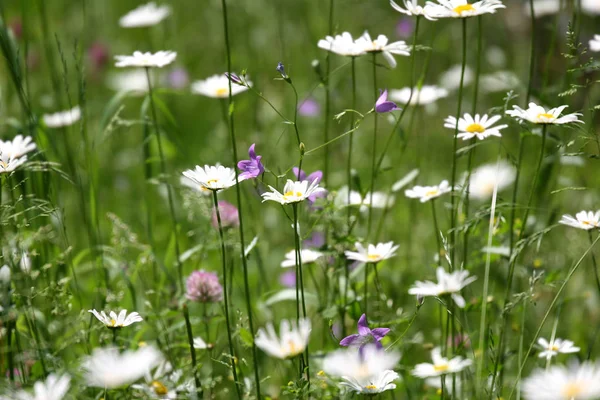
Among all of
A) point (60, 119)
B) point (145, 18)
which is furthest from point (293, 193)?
point (145, 18)

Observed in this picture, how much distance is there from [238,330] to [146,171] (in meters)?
0.72

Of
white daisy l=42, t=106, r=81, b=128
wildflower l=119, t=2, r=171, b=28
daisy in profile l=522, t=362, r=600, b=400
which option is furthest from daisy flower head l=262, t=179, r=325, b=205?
wildflower l=119, t=2, r=171, b=28

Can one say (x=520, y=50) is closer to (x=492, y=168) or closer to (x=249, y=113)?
(x=249, y=113)

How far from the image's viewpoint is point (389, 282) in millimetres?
1909

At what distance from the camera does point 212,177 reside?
1244 millimetres

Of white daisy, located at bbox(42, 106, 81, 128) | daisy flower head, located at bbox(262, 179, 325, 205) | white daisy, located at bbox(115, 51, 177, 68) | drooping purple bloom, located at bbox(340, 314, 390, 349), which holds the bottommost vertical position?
drooping purple bloom, located at bbox(340, 314, 390, 349)

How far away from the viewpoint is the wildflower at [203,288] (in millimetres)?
1510

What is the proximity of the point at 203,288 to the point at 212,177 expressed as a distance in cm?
35

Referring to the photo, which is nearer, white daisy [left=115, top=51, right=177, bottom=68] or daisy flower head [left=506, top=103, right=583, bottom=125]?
daisy flower head [left=506, top=103, right=583, bottom=125]

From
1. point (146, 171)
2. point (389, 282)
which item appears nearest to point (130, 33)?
point (146, 171)

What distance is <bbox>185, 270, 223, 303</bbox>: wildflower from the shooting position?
1.51m

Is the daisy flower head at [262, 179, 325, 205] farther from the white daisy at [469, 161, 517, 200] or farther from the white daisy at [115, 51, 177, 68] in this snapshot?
the white daisy at [469, 161, 517, 200]

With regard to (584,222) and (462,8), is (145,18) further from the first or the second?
(584,222)

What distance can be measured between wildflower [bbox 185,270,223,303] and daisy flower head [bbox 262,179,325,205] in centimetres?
40
